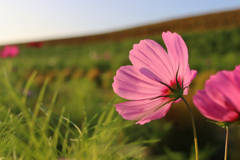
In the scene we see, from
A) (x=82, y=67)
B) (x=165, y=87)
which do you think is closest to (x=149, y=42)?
(x=165, y=87)

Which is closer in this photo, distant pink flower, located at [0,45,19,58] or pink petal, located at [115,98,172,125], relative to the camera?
pink petal, located at [115,98,172,125]

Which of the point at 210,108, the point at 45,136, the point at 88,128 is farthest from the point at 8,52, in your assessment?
the point at 210,108

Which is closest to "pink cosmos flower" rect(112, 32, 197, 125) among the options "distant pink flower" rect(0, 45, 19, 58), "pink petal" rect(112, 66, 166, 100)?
"pink petal" rect(112, 66, 166, 100)

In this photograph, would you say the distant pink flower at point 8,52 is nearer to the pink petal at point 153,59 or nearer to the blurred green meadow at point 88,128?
the blurred green meadow at point 88,128

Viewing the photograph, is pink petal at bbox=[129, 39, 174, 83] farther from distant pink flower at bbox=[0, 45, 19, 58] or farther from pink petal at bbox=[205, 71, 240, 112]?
distant pink flower at bbox=[0, 45, 19, 58]

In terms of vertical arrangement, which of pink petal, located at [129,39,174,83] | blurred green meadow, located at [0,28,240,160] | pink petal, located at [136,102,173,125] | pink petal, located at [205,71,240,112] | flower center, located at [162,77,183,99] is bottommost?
blurred green meadow, located at [0,28,240,160]

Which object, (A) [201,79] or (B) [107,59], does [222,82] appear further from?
(B) [107,59]

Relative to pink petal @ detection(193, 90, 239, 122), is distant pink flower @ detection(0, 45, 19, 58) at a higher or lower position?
higher

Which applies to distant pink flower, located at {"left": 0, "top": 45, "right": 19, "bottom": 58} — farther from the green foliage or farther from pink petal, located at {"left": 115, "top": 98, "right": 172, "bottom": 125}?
pink petal, located at {"left": 115, "top": 98, "right": 172, "bottom": 125}
